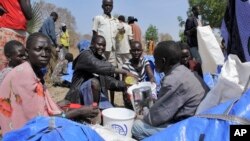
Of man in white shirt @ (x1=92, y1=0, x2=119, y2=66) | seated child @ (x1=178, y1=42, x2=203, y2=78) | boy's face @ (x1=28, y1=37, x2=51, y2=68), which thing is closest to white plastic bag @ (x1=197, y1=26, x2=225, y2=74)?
seated child @ (x1=178, y1=42, x2=203, y2=78)

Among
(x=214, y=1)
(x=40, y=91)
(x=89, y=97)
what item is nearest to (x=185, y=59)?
(x=89, y=97)

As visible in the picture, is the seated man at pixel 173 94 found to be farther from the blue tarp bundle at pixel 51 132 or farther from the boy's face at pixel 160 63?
the blue tarp bundle at pixel 51 132

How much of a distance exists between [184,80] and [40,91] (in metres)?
1.02

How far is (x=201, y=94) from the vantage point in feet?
9.26

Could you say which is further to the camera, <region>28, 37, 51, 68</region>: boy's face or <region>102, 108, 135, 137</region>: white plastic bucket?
<region>102, 108, 135, 137</region>: white plastic bucket

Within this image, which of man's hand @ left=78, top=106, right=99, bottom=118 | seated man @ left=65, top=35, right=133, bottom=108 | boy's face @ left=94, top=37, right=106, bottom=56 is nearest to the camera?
man's hand @ left=78, top=106, right=99, bottom=118

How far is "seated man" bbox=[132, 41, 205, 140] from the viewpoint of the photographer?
2.77m

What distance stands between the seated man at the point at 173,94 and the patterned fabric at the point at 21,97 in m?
0.83

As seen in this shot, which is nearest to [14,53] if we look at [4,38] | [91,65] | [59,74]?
[4,38]

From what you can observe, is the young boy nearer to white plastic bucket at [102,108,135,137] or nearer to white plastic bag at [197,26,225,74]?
white plastic bag at [197,26,225,74]

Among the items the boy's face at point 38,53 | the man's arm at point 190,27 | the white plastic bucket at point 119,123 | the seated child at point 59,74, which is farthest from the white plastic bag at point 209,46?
the seated child at point 59,74

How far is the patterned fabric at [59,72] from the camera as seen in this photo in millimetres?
7676

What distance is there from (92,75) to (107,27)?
1.76m

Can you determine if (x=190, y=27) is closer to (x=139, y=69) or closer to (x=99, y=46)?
(x=139, y=69)
